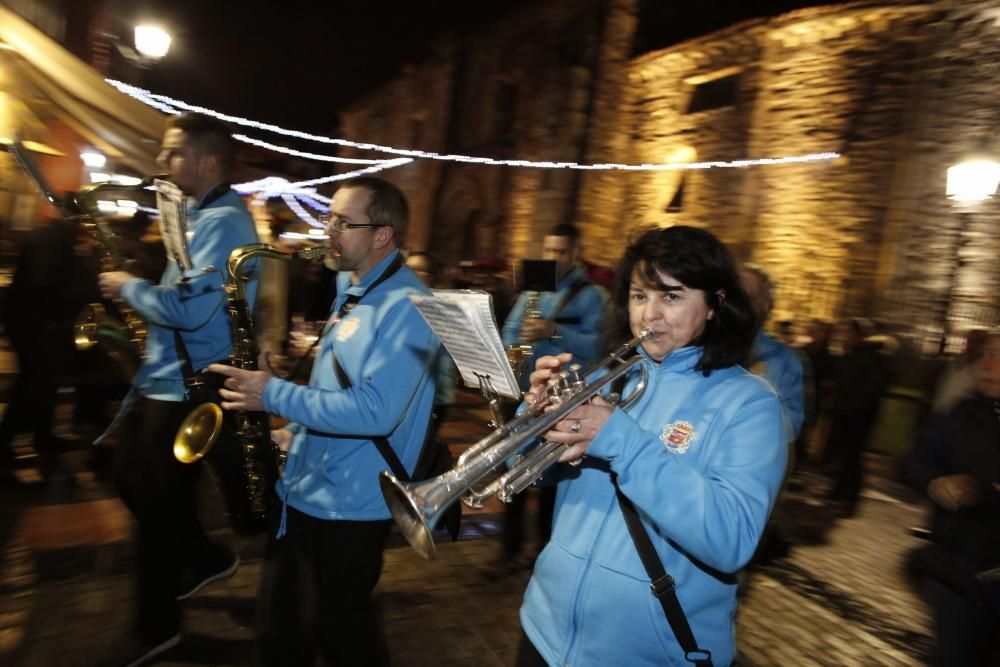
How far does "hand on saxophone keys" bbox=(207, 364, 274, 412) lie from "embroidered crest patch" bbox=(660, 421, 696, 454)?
1563 millimetres

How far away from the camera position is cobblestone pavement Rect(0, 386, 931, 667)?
361 centimetres

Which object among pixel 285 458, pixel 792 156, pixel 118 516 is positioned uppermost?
pixel 792 156

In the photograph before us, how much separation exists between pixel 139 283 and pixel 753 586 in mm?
4703

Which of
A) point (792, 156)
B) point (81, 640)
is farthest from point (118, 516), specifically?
point (792, 156)

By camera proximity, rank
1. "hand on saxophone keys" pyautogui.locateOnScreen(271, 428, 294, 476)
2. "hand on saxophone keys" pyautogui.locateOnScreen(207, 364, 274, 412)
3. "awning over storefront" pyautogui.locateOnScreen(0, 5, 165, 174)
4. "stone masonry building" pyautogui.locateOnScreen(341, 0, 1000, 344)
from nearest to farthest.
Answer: "hand on saxophone keys" pyautogui.locateOnScreen(207, 364, 274, 412), "hand on saxophone keys" pyautogui.locateOnScreen(271, 428, 294, 476), "awning over storefront" pyautogui.locateOnScreen(0, 5, 165, 174), "stone masonry building" pyautogui.locateOnScreen(341, 0, 1000, 344)

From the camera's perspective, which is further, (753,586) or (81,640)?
(753,586)

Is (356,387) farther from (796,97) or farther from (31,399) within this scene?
(796,97)

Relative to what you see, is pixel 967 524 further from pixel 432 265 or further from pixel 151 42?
pixel 151 42

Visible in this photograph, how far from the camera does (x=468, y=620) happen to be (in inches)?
163

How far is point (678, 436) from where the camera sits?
1.84 metres

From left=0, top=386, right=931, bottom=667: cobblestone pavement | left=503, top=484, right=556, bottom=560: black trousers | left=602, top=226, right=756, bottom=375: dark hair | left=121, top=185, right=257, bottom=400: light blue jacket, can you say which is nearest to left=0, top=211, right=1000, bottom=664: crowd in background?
left=0, top=386, right=931, bottom=667: cobblestone pavement

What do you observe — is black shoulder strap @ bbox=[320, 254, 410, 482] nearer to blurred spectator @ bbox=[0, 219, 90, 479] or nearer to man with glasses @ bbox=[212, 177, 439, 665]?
man with glasses @ bbox=[212, 177, 439, 665]

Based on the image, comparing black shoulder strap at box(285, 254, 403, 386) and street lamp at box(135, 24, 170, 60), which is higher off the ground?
street lamp at box(135, 24, 170, 60)

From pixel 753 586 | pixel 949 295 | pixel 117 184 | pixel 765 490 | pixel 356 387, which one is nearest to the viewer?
pixel 765 490
